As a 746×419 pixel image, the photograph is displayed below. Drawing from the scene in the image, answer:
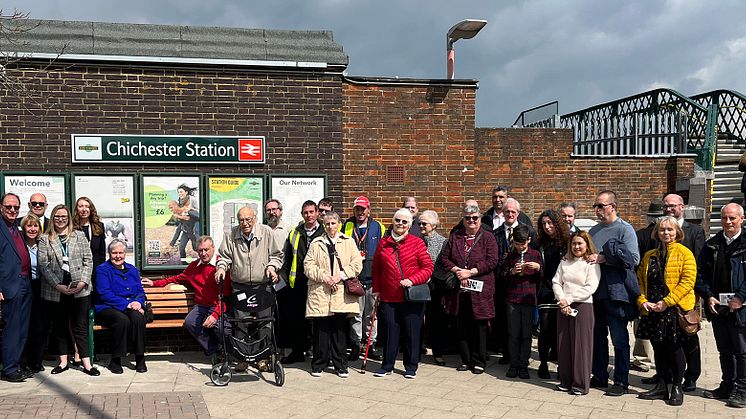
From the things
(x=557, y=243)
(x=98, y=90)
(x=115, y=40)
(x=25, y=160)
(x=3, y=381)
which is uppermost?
(x=115, y=40)

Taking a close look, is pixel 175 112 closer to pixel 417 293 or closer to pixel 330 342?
pixel 330 342

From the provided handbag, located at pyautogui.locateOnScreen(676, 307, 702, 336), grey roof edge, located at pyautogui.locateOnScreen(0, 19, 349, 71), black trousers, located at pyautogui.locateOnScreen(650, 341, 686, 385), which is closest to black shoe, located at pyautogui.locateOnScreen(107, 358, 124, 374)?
grey roof edge, located at pyautogui.locateOnScreen(0, 19, 349, 71)

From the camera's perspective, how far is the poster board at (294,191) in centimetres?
940

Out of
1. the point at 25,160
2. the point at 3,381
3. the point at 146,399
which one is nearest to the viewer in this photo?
the point at 146,399

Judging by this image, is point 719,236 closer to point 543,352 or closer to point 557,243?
point 557,243

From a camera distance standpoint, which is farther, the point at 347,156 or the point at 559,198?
the point at 559,198

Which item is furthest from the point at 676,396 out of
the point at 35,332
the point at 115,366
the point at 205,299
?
the point at 35,332

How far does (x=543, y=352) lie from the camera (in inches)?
308

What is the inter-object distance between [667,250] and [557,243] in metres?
1.28

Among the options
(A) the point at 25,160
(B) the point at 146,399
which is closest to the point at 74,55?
(A) the point at 25,160

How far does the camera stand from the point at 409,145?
10.3 m

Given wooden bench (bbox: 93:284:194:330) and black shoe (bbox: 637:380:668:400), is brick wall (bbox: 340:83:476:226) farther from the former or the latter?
black shoe (bbox: 637:380:668:400)

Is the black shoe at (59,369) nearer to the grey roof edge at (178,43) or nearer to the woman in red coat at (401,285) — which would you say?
the woman in red coat at (401,285)

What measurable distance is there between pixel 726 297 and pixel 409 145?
4881 mm
